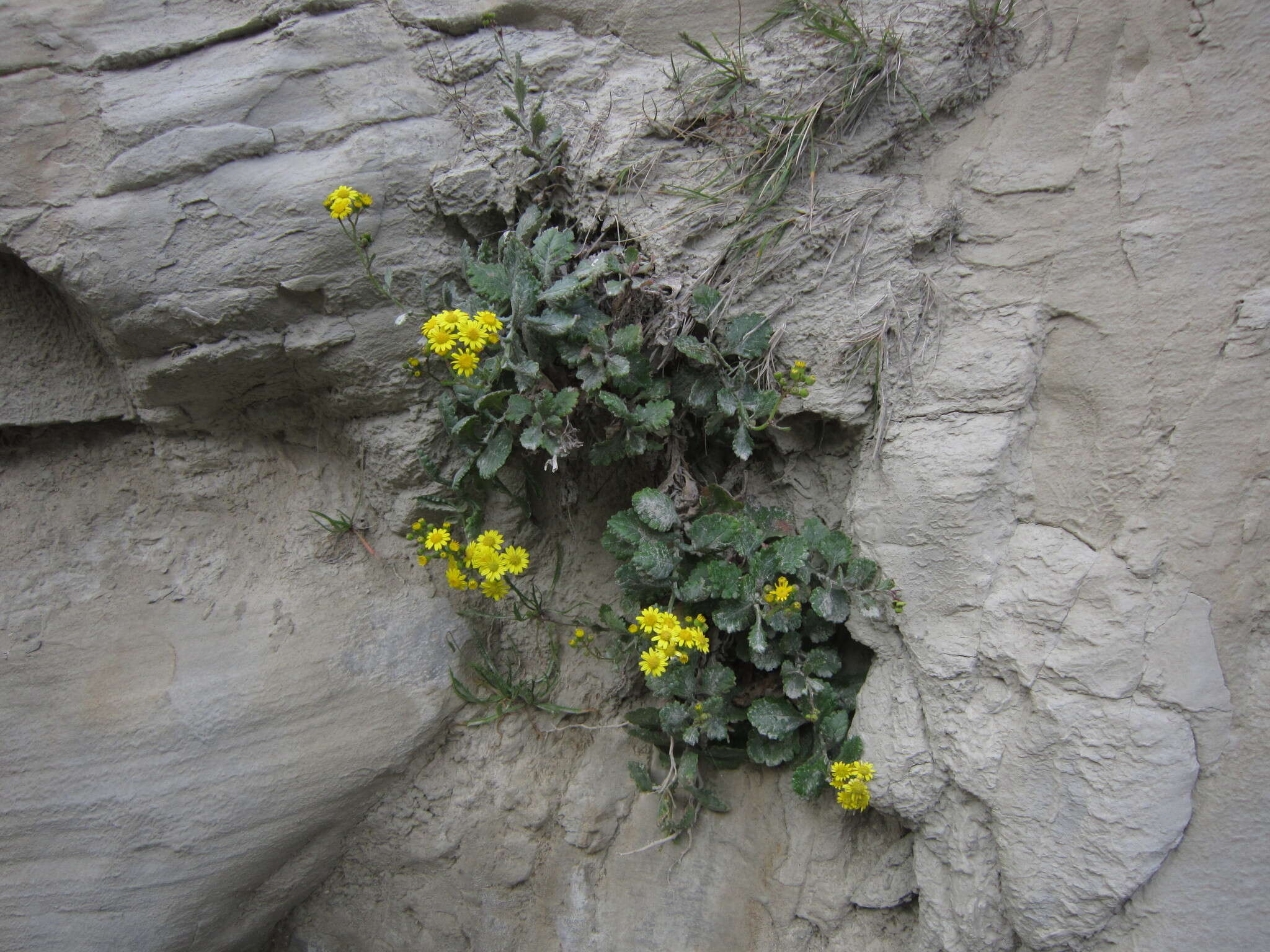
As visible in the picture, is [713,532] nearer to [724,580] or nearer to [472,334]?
[724,580]

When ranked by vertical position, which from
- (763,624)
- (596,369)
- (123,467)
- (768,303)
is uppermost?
(768,303)

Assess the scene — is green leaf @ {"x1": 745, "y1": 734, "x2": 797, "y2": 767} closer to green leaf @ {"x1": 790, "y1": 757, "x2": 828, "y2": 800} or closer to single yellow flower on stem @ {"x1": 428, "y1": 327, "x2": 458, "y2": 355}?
green leaf @ {"x1": 790, "y1": 757, "x2": 828, "y2": 800}

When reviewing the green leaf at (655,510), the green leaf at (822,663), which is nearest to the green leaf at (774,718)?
the green leaf at (822,663)

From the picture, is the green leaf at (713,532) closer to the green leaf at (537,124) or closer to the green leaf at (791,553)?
the green leaf at (791,553)

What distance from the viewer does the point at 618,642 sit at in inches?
91.3

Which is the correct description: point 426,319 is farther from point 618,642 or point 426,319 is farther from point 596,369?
point 618,642

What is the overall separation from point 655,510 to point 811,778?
765 mm

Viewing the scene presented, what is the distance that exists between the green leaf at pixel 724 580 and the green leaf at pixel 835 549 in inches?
8.8

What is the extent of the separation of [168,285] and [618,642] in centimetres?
152

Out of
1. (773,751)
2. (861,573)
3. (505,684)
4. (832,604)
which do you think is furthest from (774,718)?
(505,684)

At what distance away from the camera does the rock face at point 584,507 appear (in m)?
1.79

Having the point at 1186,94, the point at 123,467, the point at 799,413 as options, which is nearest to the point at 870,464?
the point at 799,413

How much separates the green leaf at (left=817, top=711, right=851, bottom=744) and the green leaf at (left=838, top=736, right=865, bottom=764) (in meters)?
0.05

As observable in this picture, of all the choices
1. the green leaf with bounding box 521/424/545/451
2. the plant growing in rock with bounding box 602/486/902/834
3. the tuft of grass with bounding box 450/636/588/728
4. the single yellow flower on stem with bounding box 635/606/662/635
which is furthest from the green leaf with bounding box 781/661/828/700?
the green leaf with bounding box 521/424/545/451
